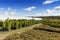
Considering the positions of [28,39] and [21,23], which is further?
[21,23]

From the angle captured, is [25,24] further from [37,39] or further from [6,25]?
[37,39]

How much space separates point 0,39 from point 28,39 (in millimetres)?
2387

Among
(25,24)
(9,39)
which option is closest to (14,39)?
(9,39)

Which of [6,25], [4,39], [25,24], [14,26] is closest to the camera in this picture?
[4,39]

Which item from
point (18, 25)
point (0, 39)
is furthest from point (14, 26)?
point (0, 39)

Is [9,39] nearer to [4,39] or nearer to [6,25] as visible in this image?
[4,39]

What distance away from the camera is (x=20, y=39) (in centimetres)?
998

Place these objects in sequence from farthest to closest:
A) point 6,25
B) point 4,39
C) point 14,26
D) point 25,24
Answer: point 25,24 → point 14,26 → point 6,25 → point 4,39

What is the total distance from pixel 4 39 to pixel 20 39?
136cm

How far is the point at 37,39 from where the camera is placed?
10055mm

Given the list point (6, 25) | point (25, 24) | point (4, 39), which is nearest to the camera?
point (4, 39)

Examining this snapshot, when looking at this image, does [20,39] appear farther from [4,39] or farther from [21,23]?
[21,23]

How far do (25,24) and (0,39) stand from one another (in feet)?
47.8

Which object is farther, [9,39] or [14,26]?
[14,26]
